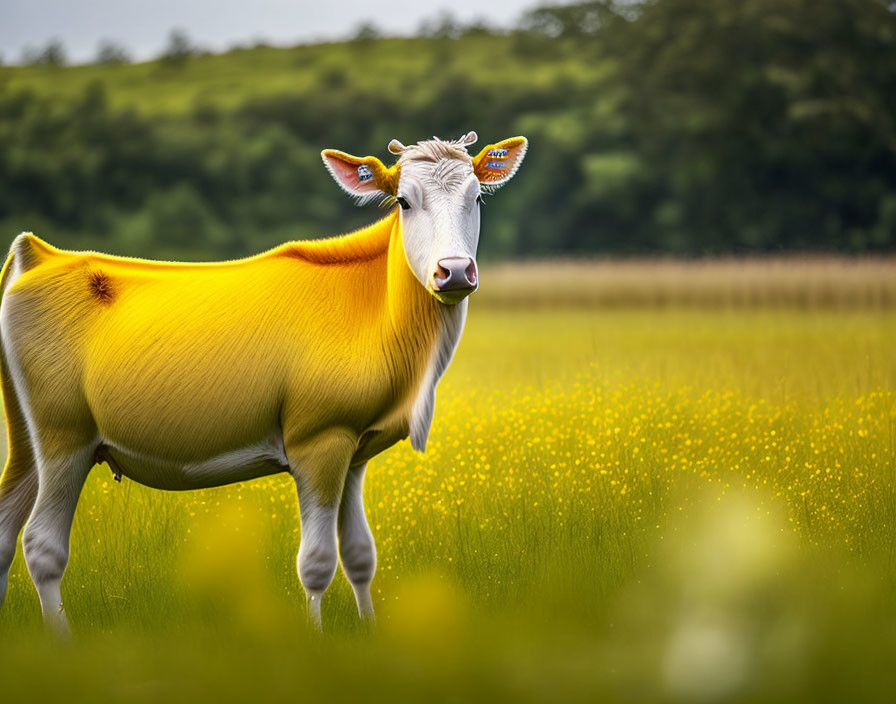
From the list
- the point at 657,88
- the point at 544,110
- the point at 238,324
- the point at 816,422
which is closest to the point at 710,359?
the point at 816,422

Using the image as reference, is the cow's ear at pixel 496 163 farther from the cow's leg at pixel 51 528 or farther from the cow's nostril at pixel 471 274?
the cow's leg at pixel 51 528

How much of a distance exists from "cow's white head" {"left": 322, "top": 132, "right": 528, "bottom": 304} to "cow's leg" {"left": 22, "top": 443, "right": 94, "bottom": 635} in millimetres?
2160

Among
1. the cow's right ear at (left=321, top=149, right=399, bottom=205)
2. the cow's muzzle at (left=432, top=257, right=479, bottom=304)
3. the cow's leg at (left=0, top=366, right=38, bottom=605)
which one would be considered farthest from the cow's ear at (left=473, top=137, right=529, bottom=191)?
the cow's leg at (left=0, top=366, right=38, bottom=605)

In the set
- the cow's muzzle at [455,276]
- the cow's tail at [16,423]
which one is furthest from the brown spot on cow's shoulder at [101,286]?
the cow's muzzle at [455,276]

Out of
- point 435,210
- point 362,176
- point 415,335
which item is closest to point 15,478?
point 415,335

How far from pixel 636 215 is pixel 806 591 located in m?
51.7

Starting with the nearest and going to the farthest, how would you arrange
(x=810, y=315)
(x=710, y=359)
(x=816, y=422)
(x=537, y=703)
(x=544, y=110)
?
1. (x=537, y=703)
2. (x=816, y=422)
3. (x=710, y=359)
4. (x=810, y=315)
5. (x=544, y=110)

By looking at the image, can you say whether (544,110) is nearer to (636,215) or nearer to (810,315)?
(636,215)

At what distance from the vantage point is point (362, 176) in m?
6.24

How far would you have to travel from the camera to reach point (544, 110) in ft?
224

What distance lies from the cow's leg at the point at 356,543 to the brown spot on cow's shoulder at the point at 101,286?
1.68 meters

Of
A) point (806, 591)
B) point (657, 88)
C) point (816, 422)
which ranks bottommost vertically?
point (657, 88)

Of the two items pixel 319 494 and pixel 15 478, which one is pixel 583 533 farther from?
pixel 15 478

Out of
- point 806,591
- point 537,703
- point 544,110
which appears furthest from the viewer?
point 544,110
